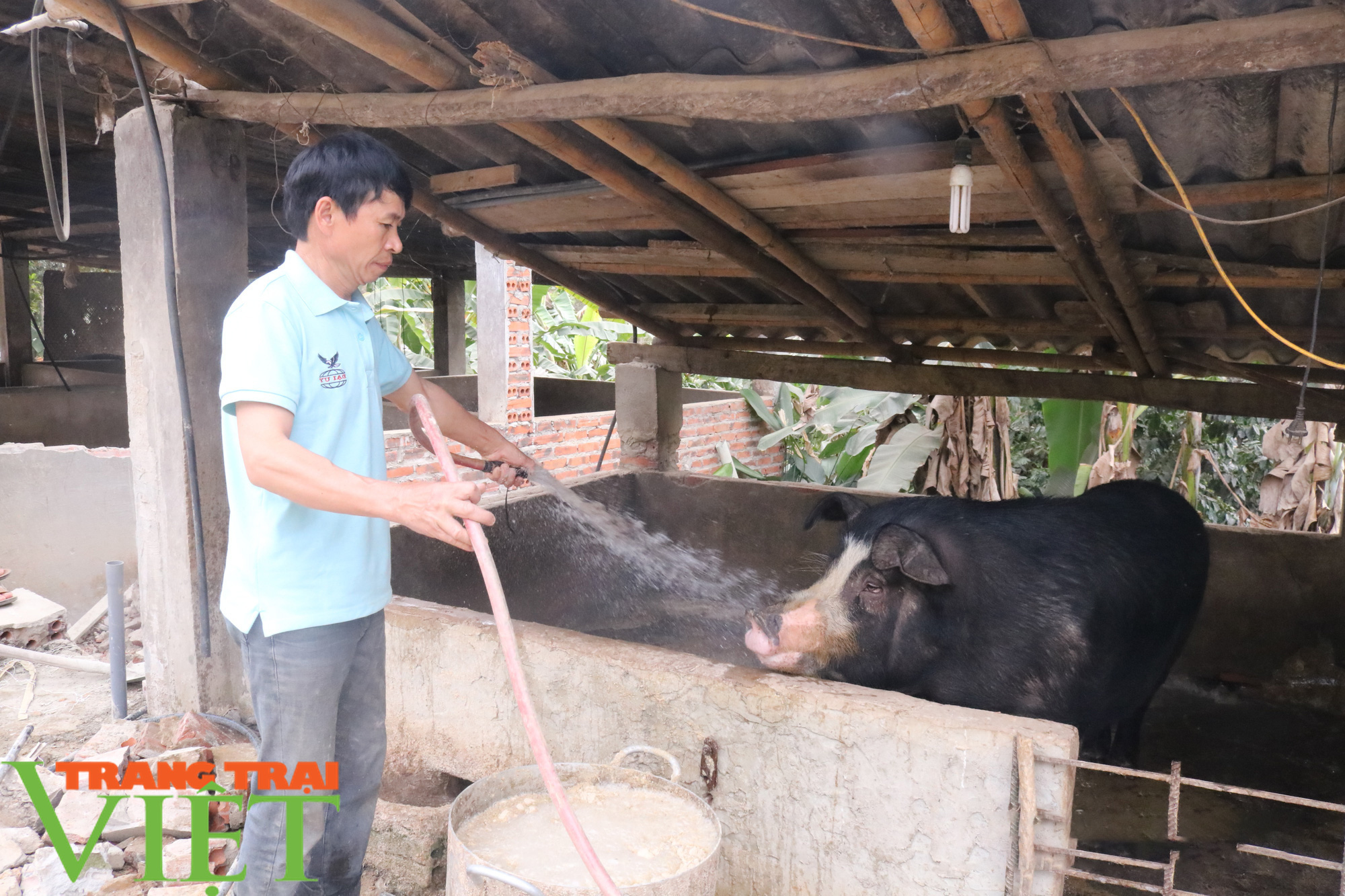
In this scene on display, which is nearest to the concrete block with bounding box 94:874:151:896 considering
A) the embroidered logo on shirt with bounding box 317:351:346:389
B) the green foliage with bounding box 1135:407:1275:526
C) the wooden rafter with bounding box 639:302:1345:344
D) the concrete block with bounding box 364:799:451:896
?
the concrete block with bounding box 364:799:451:896

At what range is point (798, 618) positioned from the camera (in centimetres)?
290

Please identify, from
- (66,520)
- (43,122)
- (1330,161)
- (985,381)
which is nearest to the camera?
(1330,161)

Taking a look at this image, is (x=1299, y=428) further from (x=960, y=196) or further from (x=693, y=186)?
(x=693, y=186)

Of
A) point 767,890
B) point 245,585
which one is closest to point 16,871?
point 245,585

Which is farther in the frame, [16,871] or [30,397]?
[30,397]

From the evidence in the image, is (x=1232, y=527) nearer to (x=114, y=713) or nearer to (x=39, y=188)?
(x=114, y=713)

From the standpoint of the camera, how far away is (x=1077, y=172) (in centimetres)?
243

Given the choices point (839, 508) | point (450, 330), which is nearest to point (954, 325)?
point (839, 508)

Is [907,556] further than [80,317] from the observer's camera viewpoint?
No

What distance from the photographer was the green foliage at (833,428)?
23.1 ft

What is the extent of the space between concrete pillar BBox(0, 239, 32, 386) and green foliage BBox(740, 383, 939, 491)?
7537mm

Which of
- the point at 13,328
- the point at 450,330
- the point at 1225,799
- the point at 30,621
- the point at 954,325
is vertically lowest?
the point at 1225,799

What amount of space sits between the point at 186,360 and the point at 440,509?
228 centimetres

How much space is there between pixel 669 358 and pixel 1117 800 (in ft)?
10.4
